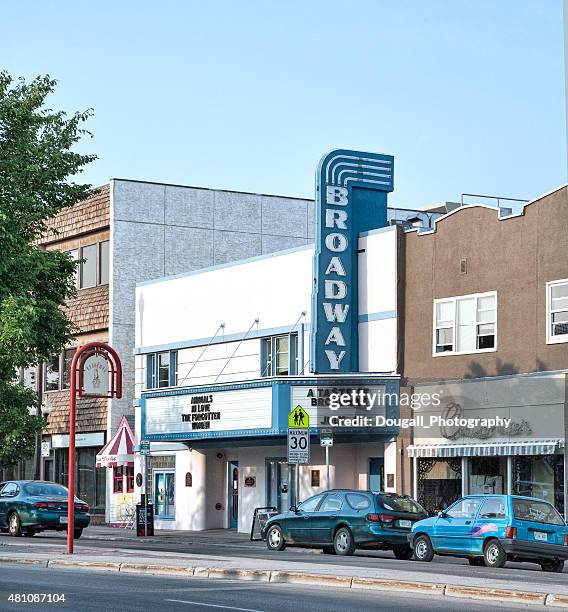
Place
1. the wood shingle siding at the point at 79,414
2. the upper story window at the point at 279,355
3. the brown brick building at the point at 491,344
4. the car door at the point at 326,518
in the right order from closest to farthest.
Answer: the car door at the point at 326,518 < the brown brick building at the point at 491,344 < the upper story window at the point at 279,355 < the wood shingle siding at the point at 79,414

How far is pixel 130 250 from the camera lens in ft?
163

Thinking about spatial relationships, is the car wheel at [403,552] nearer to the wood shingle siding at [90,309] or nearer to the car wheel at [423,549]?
the car wheel at [423,549]

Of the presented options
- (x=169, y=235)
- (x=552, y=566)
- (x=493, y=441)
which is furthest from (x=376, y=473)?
(x=169, y=235)

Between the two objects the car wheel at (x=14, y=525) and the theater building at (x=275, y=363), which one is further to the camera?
the car wheel at (x=14, y=525)

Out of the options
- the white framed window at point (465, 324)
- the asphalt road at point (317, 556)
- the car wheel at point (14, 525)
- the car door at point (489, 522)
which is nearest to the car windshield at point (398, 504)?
the asphalt road at point (317, 556)

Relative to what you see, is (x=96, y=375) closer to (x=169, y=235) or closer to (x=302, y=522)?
(x=302, y=522)

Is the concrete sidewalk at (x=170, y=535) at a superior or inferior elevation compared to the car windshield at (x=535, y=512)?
inferior

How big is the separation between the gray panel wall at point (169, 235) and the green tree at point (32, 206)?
37.7ft

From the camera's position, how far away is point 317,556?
28188 millimetres

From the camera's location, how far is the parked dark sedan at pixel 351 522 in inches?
1135

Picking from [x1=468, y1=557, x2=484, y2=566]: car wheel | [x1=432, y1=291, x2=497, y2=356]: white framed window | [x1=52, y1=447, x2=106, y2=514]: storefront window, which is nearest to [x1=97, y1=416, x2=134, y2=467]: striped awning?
[x1=52, y1=447, x2=106, y2=514]: storefront window

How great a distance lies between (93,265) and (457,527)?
88.5ft

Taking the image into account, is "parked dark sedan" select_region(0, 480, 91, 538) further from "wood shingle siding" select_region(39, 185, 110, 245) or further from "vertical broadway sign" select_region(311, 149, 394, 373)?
"wood shingle siding" select_region(39, 185, 110, 245)

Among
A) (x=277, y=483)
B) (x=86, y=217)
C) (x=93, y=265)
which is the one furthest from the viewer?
(x=86, y=217)
